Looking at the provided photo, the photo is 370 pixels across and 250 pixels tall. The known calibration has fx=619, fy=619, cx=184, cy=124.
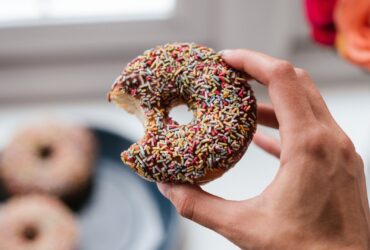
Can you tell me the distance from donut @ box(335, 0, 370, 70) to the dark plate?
45cm

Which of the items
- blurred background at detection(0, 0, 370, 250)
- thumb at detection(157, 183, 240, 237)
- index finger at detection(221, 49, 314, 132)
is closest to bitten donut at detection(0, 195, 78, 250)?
blurred background at detection(0, 0, 370, 250)

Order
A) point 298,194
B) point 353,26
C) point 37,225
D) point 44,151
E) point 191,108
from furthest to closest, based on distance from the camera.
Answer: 1. point 44,151
2. point 37,225
3. point 353,26
4. point 191,108
5. point 298,194

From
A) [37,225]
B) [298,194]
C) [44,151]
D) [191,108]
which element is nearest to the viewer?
[298,194]

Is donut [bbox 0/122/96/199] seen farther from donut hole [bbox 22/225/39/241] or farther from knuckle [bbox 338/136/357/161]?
knuckle [bbox 338/136/357/161]

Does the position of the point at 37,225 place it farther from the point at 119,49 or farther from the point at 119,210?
the point at 119,49

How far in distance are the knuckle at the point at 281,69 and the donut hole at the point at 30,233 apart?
2.05ft

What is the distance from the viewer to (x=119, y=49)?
1337 mm

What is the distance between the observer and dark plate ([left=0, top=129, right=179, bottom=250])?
3.83ft

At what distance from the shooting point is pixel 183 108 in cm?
135

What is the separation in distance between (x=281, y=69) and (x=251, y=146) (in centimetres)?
62

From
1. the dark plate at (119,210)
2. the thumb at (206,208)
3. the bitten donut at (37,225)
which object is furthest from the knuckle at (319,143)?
the bitten donut at (37,225)

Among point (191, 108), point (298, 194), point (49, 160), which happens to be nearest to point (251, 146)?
point (49, 160)

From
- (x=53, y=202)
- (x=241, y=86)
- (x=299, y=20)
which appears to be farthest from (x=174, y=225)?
(x=299, y=20)

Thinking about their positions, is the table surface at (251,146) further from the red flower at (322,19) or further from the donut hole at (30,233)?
the red flower at (322,19)
